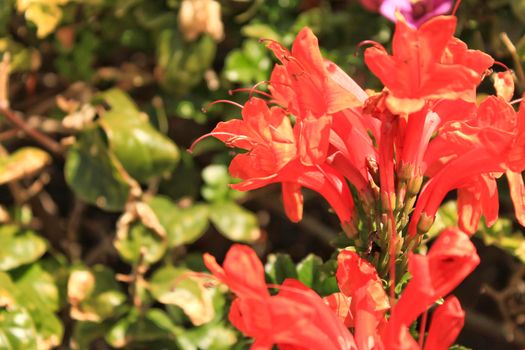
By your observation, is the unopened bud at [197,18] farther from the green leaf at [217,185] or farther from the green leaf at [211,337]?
the green leaf at [211,337]

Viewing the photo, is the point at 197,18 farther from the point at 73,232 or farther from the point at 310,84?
the point at 310,84

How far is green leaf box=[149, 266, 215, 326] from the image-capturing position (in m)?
1.46

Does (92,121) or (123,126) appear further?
(92,121)

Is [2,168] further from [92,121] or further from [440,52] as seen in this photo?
[440,52]

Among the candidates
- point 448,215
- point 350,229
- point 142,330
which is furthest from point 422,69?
point 142,330

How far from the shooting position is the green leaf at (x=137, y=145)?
1597mm

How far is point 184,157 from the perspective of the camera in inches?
72.6

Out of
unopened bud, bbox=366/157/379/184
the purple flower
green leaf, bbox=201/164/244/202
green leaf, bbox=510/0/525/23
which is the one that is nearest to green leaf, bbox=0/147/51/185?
green leaf, bbox=201/164/244/202

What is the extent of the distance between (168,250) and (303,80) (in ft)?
2.53

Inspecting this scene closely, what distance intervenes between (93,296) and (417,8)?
0.84 metres

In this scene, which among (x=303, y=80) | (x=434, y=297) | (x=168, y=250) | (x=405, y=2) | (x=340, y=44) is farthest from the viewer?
(x=340, y=44)

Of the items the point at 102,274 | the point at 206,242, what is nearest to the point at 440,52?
the point at 102,274

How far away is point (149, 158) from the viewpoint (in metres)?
1.62

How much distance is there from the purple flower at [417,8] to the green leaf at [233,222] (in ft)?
1.66
